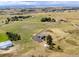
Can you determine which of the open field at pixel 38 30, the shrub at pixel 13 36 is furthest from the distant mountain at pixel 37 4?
the shrub at pixel 13 36

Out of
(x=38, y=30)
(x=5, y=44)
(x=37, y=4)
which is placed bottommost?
(x=5, y=44)

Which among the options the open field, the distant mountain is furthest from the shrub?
the distant mountain

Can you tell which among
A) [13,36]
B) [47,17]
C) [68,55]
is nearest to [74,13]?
[47,17]

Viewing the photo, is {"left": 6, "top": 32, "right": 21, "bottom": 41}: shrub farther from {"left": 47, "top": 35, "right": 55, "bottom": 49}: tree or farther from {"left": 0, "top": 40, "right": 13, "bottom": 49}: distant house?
{"left": 47, "top": 35, "right": 55, "bottom": 49}: tree

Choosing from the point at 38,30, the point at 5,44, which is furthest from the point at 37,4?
the point at 5,44

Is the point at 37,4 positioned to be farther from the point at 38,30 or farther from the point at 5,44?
the point at 5,44

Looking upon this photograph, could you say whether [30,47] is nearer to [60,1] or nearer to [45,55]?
[45,55]

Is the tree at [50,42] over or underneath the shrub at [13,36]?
underneath

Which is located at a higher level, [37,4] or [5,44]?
[37,4]

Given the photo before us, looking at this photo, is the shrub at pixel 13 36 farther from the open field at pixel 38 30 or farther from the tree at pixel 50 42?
the tree at pixel 50 42

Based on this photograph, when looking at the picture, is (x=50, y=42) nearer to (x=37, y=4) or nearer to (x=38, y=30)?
(x=38, y=30)
